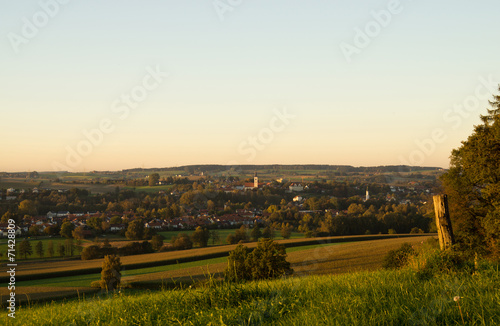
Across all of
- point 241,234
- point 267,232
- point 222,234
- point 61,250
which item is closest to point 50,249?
point 61,250

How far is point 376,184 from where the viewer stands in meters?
114

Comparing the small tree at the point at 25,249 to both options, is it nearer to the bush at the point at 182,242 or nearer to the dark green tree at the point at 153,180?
the bush at the point at 182,242

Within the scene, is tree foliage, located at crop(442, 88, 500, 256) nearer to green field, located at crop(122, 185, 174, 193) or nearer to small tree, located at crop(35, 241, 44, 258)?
small tree, located at crop(35, 241, 44, 258)

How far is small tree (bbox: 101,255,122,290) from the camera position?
36750mm

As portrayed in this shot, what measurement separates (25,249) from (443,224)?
54.5 metres

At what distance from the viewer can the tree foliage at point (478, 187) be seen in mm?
23359

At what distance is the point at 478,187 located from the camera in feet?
86.4

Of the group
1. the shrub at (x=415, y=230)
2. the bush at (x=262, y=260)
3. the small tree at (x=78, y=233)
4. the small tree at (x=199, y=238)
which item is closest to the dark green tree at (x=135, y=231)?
the small tree at (x=78, y=233)

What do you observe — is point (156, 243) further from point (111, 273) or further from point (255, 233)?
point (111, 273)

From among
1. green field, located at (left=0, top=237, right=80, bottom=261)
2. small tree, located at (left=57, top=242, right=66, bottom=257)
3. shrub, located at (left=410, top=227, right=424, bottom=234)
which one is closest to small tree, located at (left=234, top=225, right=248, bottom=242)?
green field, located at (left=0, top=237, right=80, bottom=261)

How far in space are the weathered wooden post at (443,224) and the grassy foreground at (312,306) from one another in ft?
5.92

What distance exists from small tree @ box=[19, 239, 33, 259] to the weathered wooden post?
54119 mm

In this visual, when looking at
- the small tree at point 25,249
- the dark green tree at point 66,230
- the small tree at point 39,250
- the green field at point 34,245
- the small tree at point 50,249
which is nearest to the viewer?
the green field at point 34,245

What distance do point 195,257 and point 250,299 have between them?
45941 mm
